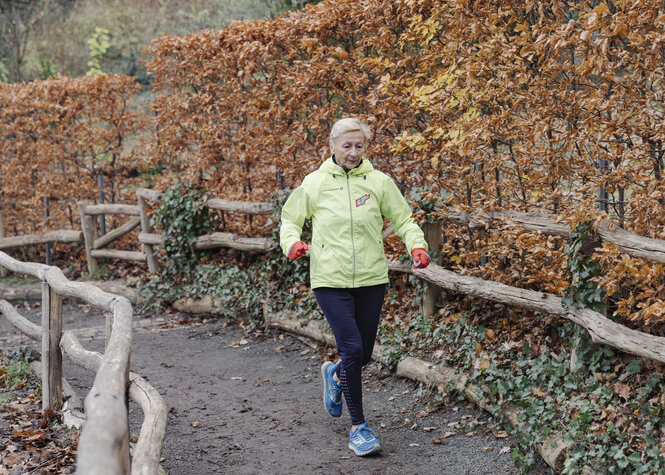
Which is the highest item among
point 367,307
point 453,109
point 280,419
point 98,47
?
point 98,47

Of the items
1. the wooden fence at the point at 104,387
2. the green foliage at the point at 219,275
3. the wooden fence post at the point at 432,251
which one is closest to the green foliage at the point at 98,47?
the green foliage at the point at 219,275

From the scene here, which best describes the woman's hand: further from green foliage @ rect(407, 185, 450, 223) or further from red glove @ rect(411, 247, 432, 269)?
green foliage @ rect(407, 185, 450, 223)

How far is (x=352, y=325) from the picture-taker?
4.38m

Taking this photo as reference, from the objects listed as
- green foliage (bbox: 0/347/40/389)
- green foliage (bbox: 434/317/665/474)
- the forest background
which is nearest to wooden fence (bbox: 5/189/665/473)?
the forest background

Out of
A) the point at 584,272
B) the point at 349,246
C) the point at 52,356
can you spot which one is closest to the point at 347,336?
the point at 349,246

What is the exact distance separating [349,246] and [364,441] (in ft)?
4.12

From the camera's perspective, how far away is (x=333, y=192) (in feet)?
14.7

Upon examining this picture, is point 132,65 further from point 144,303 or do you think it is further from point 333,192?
→ point 333,192

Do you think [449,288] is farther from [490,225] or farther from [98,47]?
[98,47]

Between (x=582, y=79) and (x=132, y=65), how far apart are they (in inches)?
747

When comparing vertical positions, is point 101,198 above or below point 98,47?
below

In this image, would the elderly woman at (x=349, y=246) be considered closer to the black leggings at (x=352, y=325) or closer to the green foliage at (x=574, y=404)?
the black leggings at (x=352, y=325)

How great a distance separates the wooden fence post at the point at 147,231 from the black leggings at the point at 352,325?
6080 millimetres

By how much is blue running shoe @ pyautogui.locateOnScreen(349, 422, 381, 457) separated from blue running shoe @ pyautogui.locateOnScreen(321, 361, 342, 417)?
0.39 metres
